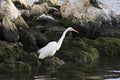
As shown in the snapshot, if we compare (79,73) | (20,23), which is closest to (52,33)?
(20,23)

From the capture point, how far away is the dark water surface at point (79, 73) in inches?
782

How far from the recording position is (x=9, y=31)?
22703mm

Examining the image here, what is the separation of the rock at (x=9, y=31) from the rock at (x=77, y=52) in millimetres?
2111

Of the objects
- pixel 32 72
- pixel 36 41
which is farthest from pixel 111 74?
pixel 36 41

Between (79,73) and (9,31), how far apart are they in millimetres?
3884

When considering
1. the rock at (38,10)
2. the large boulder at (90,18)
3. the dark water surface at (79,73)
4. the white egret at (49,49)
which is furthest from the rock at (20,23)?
the rock at (38,10)

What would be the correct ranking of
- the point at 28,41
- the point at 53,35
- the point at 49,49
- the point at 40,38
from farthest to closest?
the point at 53,35
the point at 40,38
the point at 28,41
the point at 49,49

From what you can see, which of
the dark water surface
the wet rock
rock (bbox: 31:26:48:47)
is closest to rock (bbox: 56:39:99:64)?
the dark water surface

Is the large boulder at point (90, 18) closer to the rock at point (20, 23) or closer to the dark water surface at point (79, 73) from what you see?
the rock at point (20, 23)

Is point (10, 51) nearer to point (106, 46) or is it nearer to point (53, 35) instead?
point (53, 35)

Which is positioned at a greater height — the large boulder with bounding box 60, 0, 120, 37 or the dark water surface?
the large boulder with bounding box 60, 0, 120, 37

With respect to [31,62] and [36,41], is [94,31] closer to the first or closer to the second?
[36,41]

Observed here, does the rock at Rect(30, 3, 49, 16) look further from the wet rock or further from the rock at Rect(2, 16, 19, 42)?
the rock at Rect(2, 16, 19, 42)

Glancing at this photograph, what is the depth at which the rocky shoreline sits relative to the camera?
2162 cm
